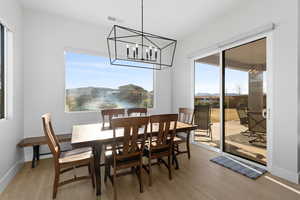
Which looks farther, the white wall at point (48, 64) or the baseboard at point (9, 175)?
the white wall at point (48, 64)

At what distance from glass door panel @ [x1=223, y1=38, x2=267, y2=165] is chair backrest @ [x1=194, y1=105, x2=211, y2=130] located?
46 cm

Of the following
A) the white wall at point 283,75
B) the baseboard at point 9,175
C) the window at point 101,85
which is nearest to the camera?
the baseboard at point 9,175

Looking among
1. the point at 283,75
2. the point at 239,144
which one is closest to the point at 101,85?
the point at 239,144

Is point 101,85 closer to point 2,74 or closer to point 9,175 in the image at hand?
point 2,74

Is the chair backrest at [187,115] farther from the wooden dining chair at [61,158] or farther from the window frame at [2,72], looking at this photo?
the window frame at [2,72]

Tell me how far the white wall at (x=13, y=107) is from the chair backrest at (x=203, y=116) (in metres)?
3.80

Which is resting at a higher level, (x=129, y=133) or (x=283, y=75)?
(x=283, y=75)

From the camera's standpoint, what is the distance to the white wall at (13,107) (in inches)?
77.6

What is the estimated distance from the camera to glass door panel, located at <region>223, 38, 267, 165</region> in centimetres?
251

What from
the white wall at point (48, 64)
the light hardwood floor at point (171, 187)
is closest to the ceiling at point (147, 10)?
the white wall at point (48, 64)

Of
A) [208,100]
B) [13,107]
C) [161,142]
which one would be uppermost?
[208,100]

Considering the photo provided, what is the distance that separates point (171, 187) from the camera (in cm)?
197

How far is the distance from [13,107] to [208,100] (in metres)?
3.99

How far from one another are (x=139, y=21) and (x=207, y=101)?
8.48 ft
